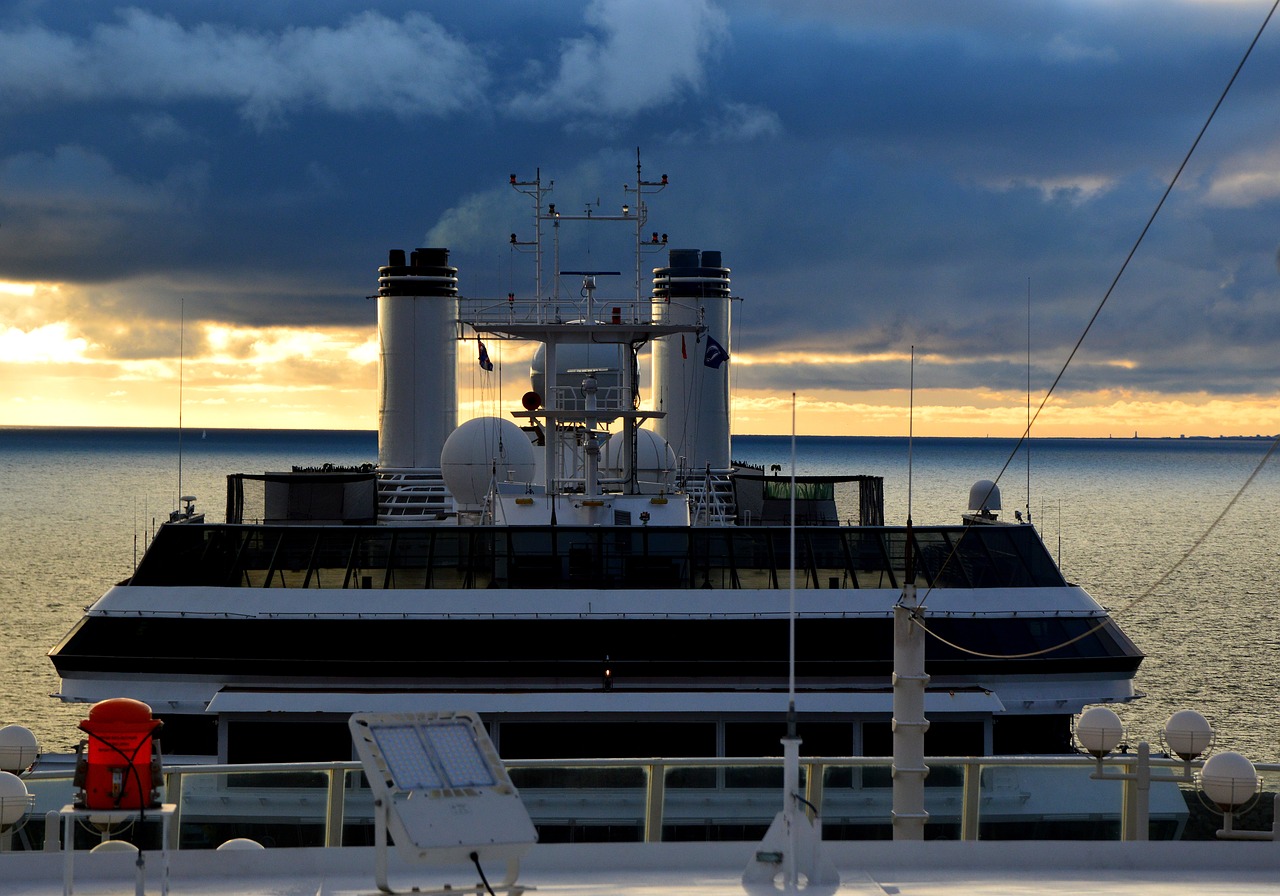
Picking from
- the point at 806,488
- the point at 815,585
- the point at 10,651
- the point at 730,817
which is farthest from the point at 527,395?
the point at 10,651

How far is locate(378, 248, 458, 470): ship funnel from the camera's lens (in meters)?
46.4

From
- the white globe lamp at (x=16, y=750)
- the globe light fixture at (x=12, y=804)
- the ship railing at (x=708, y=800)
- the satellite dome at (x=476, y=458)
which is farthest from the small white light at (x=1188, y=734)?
the satellite dome at (x=476, y=458)

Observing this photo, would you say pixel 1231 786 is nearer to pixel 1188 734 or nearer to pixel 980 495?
pixel 1188 734

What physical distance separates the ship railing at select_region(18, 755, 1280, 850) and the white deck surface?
1.39 meters

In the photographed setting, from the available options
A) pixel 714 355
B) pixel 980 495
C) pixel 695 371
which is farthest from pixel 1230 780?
pixel 695 371

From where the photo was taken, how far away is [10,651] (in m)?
56.2

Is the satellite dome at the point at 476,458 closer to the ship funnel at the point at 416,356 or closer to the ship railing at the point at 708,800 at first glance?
the ship funnel at the point at 416,356

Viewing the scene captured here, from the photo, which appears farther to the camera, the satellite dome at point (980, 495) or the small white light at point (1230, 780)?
the satellite dome at point (980, 495)

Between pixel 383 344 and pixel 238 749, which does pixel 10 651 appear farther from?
pixel 238 749

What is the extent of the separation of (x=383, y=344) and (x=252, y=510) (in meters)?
10.9

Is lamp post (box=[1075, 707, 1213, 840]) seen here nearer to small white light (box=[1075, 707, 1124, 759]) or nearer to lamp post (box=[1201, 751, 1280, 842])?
small white light (box=[1075, 707, 1124, 759])

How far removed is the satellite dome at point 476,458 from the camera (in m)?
37.8

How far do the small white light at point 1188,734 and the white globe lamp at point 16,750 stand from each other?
12.8 metres

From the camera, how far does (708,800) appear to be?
48.7ft
